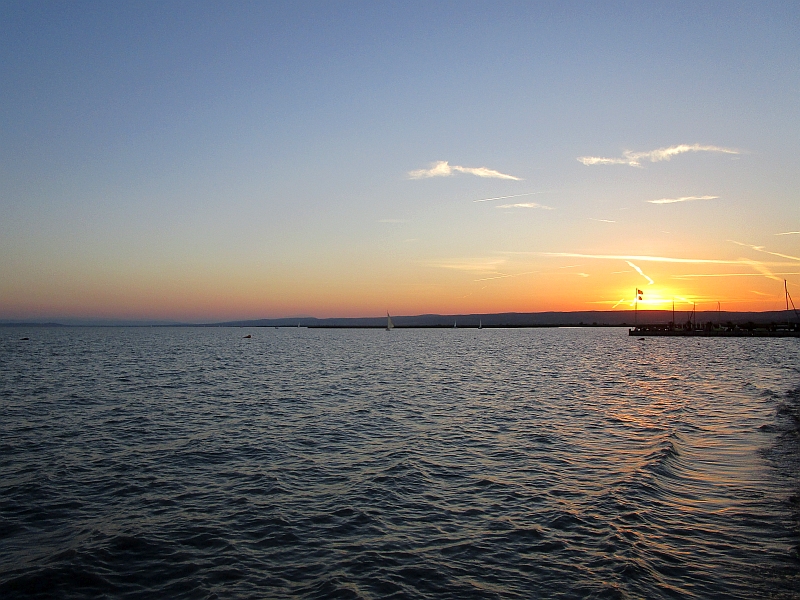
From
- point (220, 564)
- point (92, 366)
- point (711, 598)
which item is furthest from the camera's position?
point (92, 366)

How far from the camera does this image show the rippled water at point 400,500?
12031 mm

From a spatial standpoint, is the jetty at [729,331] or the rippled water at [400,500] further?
the jetty at [729,331]

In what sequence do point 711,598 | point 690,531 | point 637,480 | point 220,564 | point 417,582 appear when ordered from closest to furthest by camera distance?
point 711,598
point 417,582
point 220,564
point 690,531
point 637,480

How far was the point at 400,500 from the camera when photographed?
17.4 metres

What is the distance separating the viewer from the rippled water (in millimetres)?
12031

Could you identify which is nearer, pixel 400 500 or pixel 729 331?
pixel 400 500

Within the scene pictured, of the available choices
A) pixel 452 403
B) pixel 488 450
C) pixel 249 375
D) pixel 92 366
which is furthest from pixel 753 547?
pixel 92 366

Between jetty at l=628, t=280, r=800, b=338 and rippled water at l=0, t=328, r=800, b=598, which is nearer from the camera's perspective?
rippled water at l=0, t=328, r=800, b=598

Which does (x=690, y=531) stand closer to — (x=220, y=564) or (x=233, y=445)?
(x=220, y=564)

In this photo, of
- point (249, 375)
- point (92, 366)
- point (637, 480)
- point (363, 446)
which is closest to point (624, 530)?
point (637, 480)

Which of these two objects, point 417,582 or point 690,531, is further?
point 690,531

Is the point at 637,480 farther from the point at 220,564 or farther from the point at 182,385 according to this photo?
the point at 182,385

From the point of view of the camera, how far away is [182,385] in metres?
51.2

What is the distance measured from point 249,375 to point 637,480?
49944 mm
